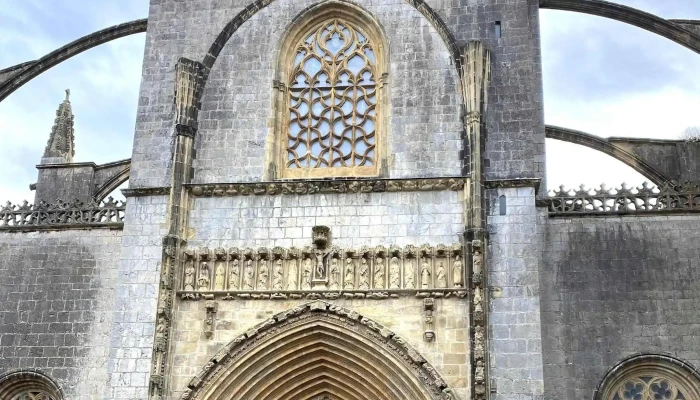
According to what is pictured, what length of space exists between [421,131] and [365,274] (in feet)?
8.33

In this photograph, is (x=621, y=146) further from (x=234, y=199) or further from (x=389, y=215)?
(x=234, y=199)

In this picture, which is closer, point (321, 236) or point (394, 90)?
point (321, 236)

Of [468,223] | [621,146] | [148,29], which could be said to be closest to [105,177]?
[148,29]

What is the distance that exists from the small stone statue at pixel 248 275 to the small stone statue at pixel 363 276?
167 centimetres

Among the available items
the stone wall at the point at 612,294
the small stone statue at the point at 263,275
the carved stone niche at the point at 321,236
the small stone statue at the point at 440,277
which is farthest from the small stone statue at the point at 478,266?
the small stone statue at the point at 263,275

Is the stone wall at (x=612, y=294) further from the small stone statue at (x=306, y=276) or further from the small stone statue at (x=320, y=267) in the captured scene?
the small stone statue at (x=306, y=276)

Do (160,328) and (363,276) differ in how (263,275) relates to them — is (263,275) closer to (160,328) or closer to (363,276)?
(363,276)

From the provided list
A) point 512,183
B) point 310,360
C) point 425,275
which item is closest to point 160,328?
point 310,360

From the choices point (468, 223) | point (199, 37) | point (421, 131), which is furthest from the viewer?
point (199, 37)

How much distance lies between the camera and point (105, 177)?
1912cm

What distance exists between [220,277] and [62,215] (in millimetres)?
3830

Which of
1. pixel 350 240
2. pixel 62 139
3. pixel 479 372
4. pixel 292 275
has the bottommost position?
pixel 479 372

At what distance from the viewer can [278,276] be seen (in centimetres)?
1478

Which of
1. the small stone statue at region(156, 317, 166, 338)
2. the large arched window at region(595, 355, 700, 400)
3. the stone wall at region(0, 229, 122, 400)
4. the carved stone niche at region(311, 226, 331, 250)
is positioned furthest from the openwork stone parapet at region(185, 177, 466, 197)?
the large arched window at region(595, 355, 700, 400)
